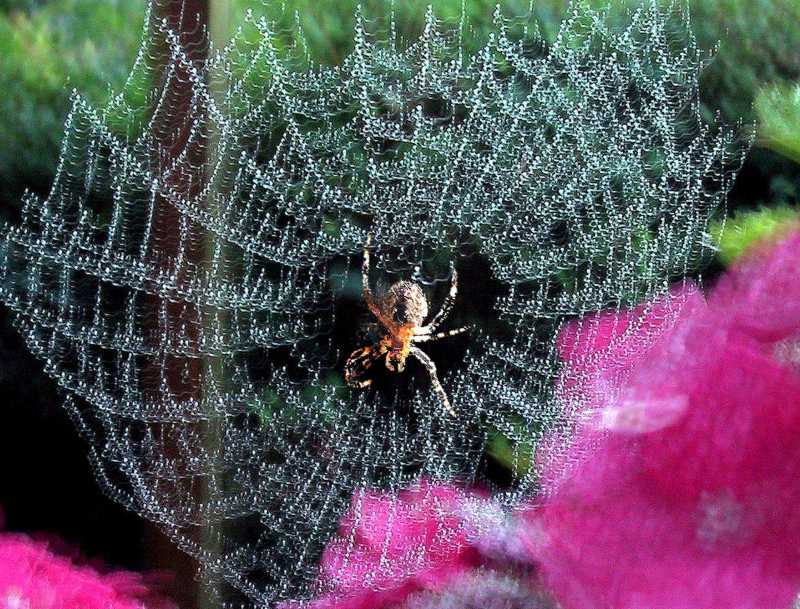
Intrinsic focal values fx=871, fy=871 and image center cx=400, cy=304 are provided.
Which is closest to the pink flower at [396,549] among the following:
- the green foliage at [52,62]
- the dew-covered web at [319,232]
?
the dew-covered web at [319,232]

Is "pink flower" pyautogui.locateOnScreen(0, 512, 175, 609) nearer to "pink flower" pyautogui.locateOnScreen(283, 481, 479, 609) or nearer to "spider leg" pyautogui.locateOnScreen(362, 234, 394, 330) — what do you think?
"pink flower" pyautogui.locateOnScreen(283, 481, 479, 609)

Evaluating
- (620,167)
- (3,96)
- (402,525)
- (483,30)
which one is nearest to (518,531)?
(402,525)

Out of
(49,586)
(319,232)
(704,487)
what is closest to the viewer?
(704,487)

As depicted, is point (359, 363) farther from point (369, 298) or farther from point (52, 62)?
point (52, 62)

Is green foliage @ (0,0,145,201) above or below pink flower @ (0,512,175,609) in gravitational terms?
above

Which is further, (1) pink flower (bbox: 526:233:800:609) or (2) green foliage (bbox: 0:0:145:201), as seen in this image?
(2) green foliage (bbox: 0:0:145:201)

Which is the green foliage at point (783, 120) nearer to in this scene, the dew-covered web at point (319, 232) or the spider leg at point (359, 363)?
the dew-covered web at point (319, 232)

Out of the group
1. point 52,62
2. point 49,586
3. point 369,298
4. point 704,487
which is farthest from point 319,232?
point 704,487

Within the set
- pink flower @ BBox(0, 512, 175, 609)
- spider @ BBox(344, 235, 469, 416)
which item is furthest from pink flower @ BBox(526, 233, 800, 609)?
spider @ BBox(344, 235, 469, 416)
